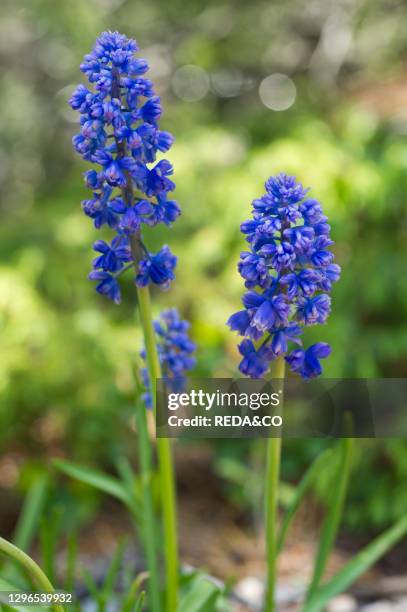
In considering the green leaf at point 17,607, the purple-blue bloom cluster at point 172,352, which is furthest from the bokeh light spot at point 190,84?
the green leaf at point 17,607

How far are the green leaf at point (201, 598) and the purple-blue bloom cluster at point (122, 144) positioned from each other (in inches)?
34.6

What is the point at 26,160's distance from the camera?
28.8 feet

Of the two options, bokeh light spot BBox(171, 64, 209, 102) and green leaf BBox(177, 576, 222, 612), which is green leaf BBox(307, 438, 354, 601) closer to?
green leaf BBox(177, 576, 222, 612)

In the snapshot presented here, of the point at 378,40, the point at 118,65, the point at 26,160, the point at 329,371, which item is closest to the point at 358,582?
the point at 329,371

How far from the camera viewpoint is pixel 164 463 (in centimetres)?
183

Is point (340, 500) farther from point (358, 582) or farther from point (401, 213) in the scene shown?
point (401, 213)

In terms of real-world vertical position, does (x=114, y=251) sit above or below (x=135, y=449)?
below

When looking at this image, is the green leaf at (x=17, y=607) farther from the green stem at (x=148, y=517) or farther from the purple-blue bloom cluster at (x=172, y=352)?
the purple-blue bloom cluster at (x=172, y=352)

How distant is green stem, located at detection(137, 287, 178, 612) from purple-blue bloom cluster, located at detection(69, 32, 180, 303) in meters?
0.09

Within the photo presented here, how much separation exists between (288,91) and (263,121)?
1.34 meters

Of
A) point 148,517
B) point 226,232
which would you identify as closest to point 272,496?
point 148,517

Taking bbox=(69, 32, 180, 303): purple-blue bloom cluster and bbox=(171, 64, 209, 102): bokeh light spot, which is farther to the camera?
bbox=(171, 64, 209, 102): bokeh light spot

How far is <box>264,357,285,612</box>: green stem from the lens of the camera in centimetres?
168

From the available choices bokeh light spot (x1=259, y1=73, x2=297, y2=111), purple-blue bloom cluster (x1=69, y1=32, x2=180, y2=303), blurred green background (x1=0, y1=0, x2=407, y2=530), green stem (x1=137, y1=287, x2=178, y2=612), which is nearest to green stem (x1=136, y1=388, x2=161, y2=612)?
green stem (x1=137, y1=287, x2=178, y2=612)
